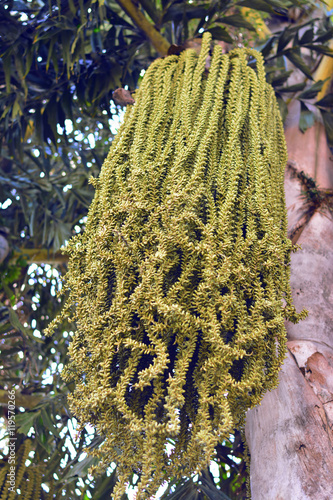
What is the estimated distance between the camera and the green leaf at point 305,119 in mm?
1816

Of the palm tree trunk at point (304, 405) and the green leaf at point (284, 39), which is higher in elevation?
the green leaf at point (284, 39)

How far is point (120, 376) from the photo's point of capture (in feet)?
2.67

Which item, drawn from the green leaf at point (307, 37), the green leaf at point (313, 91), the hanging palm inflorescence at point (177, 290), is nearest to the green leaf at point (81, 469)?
the hanging palm inflorescence at point (177, 290)

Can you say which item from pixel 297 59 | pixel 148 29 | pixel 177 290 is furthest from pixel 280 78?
pixel 177 290

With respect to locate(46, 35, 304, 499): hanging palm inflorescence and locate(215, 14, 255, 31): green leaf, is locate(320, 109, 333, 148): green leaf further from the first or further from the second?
locate(46, 35, 304, 499): hanging palm inflorescence

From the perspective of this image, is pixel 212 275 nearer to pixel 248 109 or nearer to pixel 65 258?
pixel 248 109

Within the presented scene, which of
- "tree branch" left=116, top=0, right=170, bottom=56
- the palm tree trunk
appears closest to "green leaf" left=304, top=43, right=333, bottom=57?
"tree branch" left=116, top=0, right=170, bottom=56

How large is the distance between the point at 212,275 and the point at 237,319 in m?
0.11

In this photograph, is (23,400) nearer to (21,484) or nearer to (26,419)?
(26,419)

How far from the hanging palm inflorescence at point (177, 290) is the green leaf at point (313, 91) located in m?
0.86

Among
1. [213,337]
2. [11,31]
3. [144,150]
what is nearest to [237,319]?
[213,337]

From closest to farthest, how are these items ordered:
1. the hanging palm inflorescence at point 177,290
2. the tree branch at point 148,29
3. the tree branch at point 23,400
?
the hanging palm inflorescence at point 177,290, the tree branch at point 148,29, the tree branch at point 23,400

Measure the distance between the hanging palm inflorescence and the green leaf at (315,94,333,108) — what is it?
87cm

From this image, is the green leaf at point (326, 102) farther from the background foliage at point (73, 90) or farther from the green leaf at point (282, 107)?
the green leaf at point (282, 107)
